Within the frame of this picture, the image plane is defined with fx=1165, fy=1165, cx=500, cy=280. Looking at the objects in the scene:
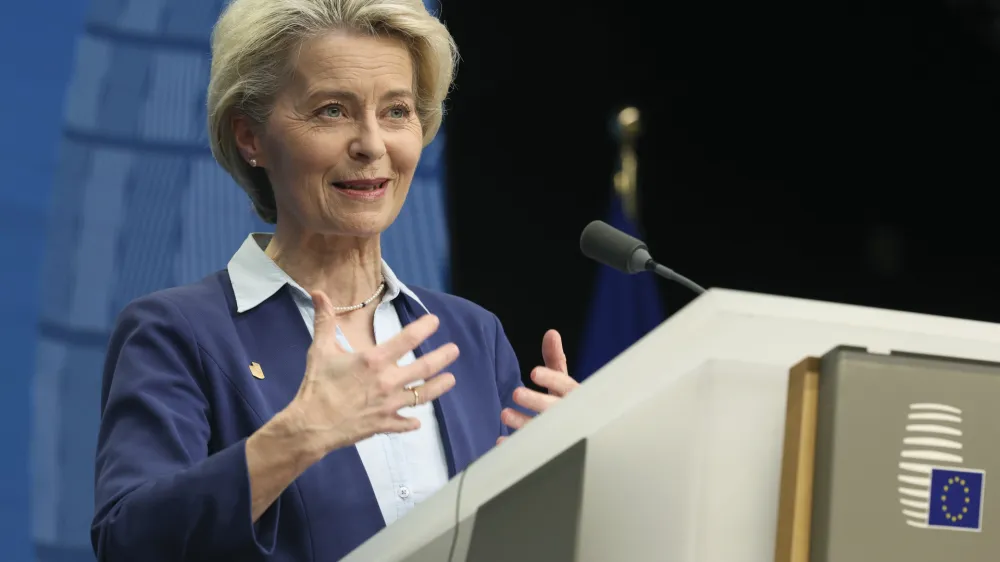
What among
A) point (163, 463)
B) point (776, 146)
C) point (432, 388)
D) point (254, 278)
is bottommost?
point (163, 463)

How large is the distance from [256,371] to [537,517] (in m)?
0.68

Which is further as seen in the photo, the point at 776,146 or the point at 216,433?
the point at 776,146

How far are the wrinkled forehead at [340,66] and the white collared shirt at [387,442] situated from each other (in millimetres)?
235

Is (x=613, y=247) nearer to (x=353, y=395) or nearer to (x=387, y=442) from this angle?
(x=387, y=442)

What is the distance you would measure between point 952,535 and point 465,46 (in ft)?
8.34

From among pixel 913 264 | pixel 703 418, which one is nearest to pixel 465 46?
pixel 913 264

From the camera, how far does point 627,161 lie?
3.33 metres

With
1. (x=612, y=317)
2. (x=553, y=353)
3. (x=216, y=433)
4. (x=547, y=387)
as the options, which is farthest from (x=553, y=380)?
(x=612, y=317)

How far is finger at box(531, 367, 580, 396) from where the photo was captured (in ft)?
4.34

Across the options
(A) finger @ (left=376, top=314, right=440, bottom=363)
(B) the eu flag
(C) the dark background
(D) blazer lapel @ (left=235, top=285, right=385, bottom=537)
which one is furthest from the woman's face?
(C) the dark background

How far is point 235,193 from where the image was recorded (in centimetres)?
235

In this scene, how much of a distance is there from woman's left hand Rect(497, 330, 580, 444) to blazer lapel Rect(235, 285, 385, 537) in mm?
182

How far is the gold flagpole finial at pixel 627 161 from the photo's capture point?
3.30 meters

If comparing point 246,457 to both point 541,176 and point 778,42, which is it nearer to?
point 541,176
